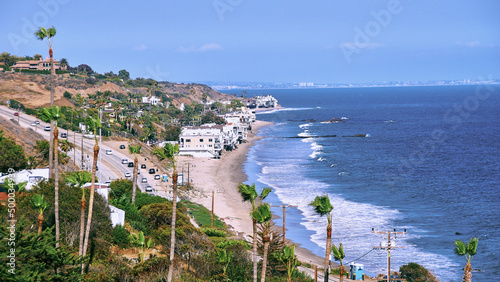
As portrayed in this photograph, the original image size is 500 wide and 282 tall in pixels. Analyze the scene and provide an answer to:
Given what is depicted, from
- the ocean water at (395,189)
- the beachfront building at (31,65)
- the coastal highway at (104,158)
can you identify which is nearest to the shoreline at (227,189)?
the ocean water at (395,189)

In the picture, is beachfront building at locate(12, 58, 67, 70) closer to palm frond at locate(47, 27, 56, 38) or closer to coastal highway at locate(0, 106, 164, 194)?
coastal highway at locate(0, 106, 164, 194)

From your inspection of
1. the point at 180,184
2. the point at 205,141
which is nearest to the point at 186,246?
the point at 180,184

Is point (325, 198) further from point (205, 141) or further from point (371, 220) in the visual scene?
point (205, 141)

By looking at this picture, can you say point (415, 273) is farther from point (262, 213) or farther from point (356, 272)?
point (262, 213)

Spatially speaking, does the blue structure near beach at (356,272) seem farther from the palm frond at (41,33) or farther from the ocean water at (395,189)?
the palm frond at (41,33)

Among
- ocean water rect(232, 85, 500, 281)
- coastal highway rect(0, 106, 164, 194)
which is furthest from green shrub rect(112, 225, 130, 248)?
coastal highway rect(0, 106, 164, 194)

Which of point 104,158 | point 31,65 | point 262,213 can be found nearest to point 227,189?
point 104,158
